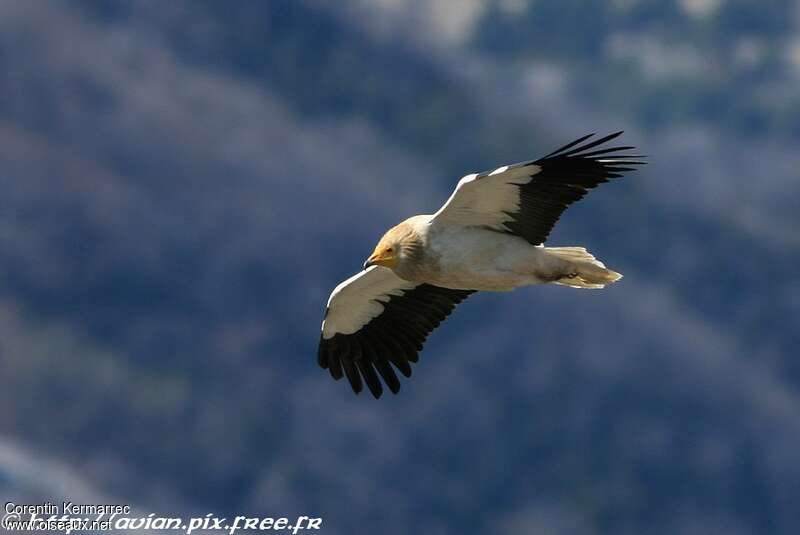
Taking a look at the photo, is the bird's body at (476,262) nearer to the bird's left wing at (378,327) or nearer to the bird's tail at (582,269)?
the bird's tail at (582,269)

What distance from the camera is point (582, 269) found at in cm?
2089

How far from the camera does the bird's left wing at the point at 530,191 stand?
66.6 feet

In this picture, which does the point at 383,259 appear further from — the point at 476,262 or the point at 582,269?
the point at 582,269

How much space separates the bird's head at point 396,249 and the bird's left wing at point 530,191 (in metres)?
0.38

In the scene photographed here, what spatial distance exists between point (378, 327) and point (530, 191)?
3.89 m

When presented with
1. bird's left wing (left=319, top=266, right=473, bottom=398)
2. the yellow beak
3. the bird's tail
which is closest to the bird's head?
the yellow beak

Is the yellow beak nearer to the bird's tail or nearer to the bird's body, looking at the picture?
the bird's body

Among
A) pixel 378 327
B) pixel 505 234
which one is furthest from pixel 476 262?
pixel 378 327

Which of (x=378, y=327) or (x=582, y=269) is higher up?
(x=378, y=327)

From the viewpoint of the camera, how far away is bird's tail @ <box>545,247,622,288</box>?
2084 centimetres

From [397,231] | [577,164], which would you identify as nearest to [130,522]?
[397,231]

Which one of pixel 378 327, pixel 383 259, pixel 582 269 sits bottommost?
pixel 582 269

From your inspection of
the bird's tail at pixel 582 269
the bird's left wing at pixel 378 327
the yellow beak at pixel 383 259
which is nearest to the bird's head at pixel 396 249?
the yellow beak at pixel 383 259

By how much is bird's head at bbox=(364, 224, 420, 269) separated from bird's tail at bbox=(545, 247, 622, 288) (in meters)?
1.61
